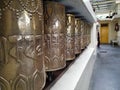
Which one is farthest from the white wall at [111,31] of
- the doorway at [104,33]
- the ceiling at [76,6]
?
the ceiling at [76,6]

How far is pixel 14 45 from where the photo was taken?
0.43 m

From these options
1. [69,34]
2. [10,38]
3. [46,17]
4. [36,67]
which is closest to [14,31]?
[10,38]

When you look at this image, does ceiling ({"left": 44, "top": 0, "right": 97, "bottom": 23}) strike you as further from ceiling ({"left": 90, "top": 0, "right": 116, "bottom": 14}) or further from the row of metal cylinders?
ceiling ({"left": 90, "top": 0, "right": 116, "bottom": 14})

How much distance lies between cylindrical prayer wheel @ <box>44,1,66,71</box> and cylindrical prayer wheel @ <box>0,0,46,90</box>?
27 cm

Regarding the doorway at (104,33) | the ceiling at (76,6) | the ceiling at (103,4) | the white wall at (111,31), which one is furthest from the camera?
the doorway at (104,33)

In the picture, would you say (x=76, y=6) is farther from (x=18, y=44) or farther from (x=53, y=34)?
(x=18, y=44)

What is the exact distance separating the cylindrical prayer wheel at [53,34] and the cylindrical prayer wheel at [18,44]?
27 centimetres

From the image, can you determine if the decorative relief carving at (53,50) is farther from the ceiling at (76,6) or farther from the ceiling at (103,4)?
the ceiling at (103,4)

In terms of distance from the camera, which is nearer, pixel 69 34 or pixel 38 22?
pixel 38 22

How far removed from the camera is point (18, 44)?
1.43 feet

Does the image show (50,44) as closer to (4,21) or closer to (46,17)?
(46,17)

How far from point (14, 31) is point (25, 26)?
1.5 inches

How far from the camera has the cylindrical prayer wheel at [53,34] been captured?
0.76 metres

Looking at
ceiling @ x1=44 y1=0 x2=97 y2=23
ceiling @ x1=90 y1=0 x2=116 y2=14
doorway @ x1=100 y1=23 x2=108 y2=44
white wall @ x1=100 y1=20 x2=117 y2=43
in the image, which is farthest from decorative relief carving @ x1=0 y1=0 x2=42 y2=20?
doorway @ x1=100 y1=23 x2=108 y2=44
